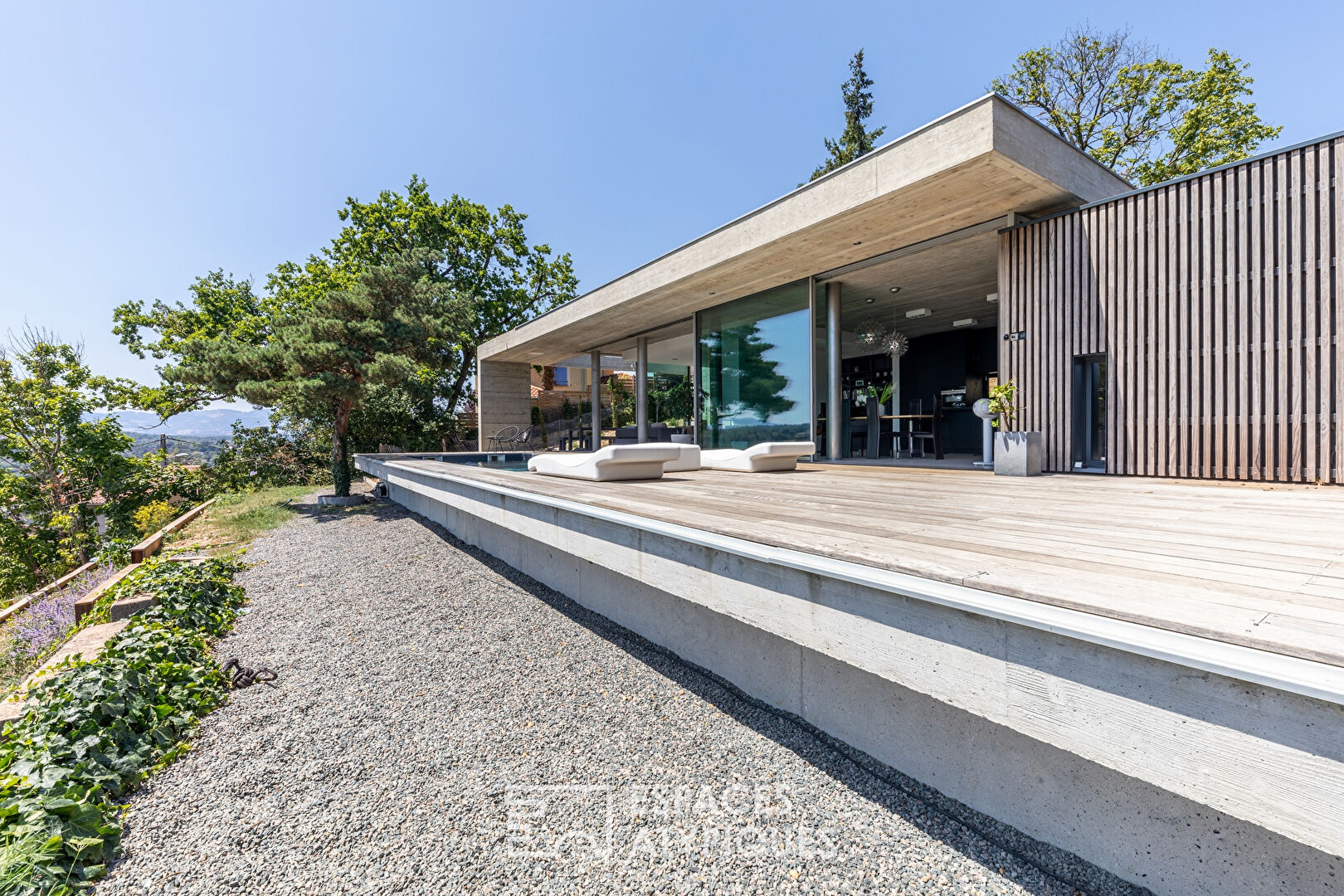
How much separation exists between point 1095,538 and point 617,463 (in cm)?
317

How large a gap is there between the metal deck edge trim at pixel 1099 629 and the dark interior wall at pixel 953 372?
11.1 metres

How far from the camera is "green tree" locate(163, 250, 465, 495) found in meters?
7.54

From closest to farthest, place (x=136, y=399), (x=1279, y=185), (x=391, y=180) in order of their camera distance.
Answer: (x=1279, y=185) < (x=136, y=399) < (x=391, y=180)

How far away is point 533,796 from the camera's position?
1717 mm

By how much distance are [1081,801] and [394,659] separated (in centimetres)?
297

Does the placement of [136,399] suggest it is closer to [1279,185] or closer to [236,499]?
[236,499]

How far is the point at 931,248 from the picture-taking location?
6.66 metres

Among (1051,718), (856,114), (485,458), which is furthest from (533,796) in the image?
(856,114)

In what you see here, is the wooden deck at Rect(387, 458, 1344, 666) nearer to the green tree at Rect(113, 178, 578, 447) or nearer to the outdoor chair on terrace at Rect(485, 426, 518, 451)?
the outdoor chair on terrace at Rect(485, 426, 518, 451)

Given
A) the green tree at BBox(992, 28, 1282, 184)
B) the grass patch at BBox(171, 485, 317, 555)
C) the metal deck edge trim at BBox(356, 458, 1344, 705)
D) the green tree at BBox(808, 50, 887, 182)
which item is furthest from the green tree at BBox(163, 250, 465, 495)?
the green tree at BBox(808, 50, 887, 182)

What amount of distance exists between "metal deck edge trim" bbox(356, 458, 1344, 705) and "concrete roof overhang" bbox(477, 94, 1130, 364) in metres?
4.71

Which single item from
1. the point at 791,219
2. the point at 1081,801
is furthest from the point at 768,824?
the point at 791,219

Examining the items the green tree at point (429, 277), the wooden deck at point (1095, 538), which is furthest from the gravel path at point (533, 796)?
the green tree at point (429, 277)

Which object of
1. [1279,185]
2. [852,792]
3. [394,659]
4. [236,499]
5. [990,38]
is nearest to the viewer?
[852,792]
